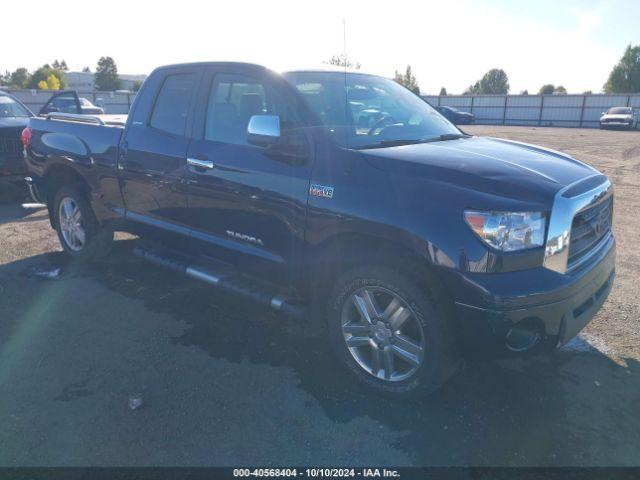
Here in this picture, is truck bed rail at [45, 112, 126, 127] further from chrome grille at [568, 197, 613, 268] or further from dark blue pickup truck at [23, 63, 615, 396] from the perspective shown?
chrome grille at [568, 197, 613, 268]

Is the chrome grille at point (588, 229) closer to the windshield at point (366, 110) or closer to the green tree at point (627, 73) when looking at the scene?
the windshield at point (366, 110)

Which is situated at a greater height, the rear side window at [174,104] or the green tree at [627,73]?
the green tree at [627,73]

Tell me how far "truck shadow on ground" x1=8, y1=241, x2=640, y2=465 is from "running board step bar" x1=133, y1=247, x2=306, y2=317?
1.31 feet

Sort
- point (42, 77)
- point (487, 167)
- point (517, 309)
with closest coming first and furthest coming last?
point (517, 309) < point (487, 167) < point (42, 77)

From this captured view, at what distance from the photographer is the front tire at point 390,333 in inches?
111

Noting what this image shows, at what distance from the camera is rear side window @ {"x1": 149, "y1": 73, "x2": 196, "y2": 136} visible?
4.14 meters

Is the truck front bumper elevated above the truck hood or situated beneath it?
situated beneath

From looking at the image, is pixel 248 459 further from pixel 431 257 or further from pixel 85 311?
pixel 85 311

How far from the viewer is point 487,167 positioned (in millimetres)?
2912

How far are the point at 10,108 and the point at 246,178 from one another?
8364 millimetres

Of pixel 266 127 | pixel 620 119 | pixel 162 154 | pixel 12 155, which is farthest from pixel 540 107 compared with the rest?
pixel 266 127

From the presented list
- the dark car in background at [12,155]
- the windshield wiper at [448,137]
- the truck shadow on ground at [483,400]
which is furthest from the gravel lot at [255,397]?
the dark car in background at [12,155]

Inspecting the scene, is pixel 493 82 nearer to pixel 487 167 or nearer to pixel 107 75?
pixel 107 75

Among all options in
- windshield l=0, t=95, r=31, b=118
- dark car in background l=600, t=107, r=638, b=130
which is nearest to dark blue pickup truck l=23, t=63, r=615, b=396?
windshield l=0, t=95, r=31, b=118
